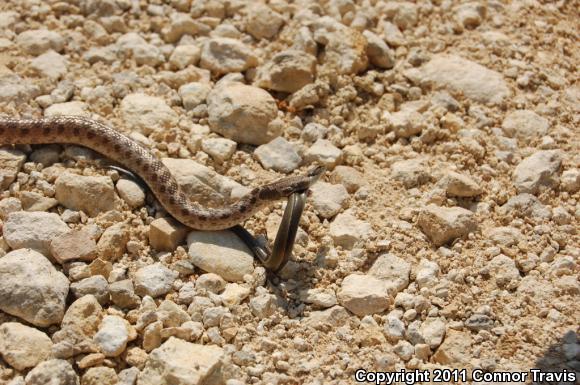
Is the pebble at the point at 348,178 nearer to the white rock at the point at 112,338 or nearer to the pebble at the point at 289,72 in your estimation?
the pebble at the point at 289,72

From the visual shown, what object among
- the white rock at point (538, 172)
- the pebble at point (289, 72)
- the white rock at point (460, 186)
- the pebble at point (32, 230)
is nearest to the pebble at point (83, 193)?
the pebble at point (32, 230)

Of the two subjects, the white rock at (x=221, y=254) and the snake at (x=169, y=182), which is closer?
the white rock at (x=221, y=254)

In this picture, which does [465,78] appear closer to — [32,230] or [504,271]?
[504,271]

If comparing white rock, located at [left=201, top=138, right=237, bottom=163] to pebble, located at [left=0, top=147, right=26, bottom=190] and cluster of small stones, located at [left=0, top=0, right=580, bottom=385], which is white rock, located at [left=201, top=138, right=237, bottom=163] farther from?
pebble, located at [left=0, top=147, right=26, bottom=190]

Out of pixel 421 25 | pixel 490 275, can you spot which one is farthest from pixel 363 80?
pixel 490 275

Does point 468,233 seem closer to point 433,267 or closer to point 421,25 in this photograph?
point 433,267

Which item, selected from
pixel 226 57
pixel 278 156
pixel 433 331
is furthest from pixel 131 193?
pixel 433 331

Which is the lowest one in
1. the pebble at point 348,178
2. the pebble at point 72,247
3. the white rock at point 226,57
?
the pebble at point 72,247
